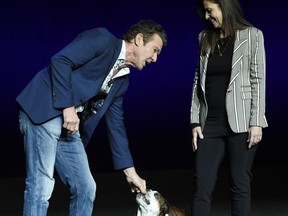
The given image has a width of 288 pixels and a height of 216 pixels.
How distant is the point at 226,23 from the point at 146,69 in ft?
9.90

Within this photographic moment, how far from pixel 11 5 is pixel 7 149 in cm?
116

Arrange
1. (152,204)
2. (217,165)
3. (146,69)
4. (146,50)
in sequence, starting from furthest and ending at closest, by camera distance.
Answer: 1. (146,69)
2. (152,204)
3. (217,165)
4. (146,50)

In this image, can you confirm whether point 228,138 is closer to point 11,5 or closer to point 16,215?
point 16,215

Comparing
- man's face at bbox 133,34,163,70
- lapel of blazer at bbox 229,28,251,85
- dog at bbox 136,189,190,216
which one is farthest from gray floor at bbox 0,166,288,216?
man's face at bbox 133,34,163,70

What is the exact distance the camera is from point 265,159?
672cm

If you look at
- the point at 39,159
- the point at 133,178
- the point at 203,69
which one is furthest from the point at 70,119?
the point at 203,69

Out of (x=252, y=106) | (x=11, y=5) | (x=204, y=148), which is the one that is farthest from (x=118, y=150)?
(x=11, y=5)

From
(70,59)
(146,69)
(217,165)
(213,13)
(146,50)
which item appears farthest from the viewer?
(146,69)

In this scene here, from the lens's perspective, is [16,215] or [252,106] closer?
[252,106]

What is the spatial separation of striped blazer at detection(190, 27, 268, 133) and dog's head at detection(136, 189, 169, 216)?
52cm

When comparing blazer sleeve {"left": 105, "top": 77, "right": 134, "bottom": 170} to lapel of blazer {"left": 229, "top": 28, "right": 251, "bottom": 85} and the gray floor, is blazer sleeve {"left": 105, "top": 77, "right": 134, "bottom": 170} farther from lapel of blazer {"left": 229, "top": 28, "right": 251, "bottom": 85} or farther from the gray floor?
the gray floor

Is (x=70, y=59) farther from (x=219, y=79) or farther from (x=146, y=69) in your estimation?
(x=146, y=69)

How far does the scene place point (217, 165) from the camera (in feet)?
12.1

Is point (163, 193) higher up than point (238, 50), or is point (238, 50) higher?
point (238, 50)
